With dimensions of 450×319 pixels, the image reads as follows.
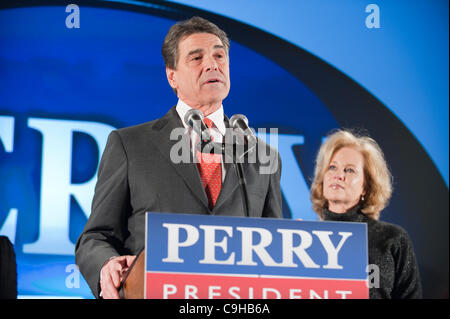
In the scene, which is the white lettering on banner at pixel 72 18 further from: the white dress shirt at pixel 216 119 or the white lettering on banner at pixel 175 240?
the white lettering on banner at pixel 175 240

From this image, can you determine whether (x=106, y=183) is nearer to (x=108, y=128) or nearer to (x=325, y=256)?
(x=325, y=256)

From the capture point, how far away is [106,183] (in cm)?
201

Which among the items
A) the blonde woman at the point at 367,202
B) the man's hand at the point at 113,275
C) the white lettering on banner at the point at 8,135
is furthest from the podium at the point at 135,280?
the white lettering on banner at the point at 8,135

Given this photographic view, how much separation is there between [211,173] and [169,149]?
17 cm

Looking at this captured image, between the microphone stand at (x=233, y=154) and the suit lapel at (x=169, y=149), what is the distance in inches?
3.0

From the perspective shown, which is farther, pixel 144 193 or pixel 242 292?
pixel 144 193

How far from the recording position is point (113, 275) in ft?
5.07

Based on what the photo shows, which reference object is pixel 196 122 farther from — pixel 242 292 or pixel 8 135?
pixel 8 135

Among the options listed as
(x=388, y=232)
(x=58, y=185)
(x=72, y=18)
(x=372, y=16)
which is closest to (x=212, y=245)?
(x=388, y=232)

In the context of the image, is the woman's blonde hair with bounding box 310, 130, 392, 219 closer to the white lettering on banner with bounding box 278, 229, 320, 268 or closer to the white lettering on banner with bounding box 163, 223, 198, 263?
the white lettering on banner with bounding box 278, 229, 320, 268

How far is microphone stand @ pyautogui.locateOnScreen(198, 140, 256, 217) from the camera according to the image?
68.3 inches

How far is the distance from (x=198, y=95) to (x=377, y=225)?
4.35 feet

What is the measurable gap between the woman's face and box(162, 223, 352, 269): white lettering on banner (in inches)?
65.8
